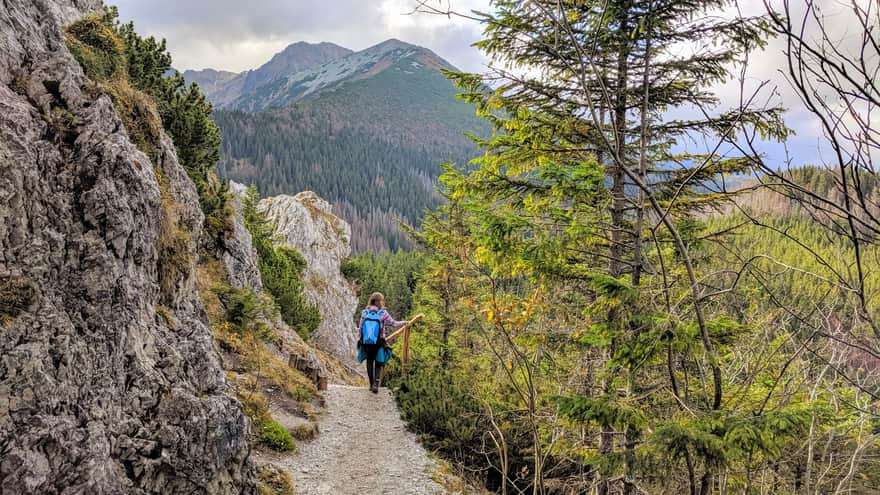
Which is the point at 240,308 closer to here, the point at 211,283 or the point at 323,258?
the point at 211,283

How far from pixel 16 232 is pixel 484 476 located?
7525 mm

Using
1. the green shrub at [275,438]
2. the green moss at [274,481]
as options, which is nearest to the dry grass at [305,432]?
the green shrub at [275,438]

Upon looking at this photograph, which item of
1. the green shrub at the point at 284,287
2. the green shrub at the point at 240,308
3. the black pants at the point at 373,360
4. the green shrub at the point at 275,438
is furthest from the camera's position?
the green shrub at the point at 284,287

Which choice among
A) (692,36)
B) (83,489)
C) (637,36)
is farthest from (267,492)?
(692,36)

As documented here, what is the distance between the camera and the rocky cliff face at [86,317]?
3.28 metres

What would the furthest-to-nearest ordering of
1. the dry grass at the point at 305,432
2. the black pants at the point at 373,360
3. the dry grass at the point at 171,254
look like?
the black pants at the point at 373,360
the dry grass at the point at 305,432
the dry grass at the point at 171,254

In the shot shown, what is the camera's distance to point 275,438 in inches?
270

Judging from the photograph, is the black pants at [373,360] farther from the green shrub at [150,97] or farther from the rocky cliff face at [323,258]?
the rocky cliff face at [323,258]

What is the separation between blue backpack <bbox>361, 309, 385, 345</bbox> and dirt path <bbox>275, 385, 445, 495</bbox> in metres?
1.58

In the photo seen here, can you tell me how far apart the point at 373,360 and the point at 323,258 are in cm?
2398

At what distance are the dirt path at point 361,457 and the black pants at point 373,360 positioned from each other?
26.8 inches

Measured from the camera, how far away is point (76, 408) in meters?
3.52

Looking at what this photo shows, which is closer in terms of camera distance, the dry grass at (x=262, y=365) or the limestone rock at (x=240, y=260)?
the dry grass at (x=262, y=365)

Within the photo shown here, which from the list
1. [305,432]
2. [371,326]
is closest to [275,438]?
[305,432]
